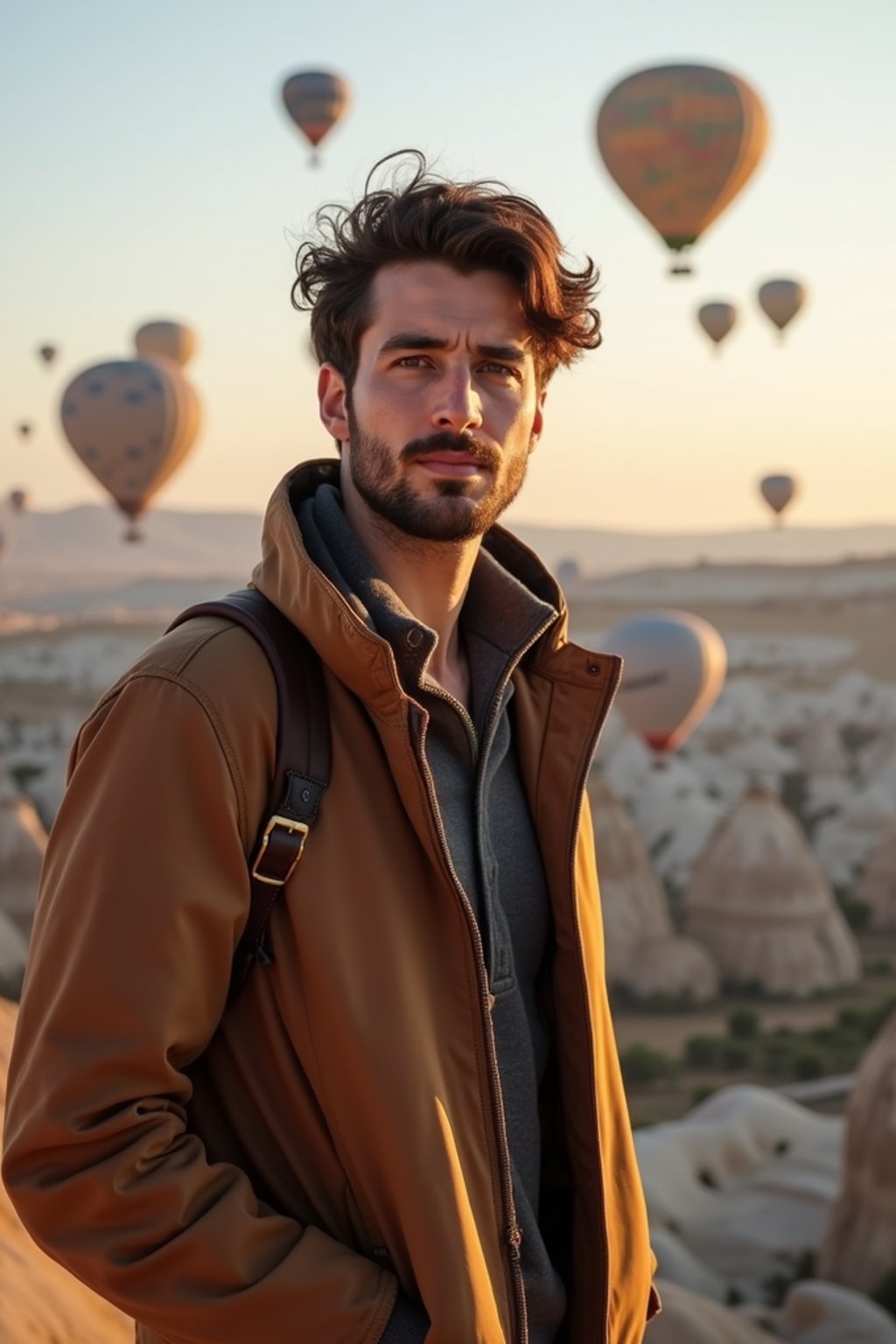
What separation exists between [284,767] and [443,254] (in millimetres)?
716

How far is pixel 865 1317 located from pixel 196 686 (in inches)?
413

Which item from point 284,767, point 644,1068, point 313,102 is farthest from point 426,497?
point 313,102

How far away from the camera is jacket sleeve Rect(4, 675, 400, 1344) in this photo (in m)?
1.83

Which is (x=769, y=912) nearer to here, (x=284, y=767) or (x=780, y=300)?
(x=780, y=300)

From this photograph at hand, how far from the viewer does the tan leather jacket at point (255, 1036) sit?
1841 mm

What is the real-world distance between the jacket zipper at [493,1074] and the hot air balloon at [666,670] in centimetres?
2366

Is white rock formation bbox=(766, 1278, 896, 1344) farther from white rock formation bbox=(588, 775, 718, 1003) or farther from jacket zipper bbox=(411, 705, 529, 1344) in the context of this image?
white rock formation bbox=(588, 775, 718, 1003)

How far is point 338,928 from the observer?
1.92m

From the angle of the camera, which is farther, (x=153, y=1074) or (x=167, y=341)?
(x=167, y=341)

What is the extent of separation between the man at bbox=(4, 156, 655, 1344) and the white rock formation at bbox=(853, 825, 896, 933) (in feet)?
95.2

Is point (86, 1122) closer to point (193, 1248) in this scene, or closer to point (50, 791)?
point (193, 1248)

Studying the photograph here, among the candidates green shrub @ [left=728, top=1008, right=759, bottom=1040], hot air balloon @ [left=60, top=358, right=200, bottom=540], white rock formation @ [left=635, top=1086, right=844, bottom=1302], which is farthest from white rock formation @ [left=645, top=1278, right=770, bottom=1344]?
hot air balloon @ [left=60, top=358, right=200, bottom=540]

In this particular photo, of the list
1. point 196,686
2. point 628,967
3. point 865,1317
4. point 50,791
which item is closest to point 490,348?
point 196,686

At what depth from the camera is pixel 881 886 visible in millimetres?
30578
